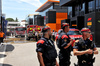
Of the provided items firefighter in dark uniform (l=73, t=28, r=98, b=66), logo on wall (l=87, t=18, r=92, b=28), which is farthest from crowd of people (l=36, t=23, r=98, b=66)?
logo on wall (l=87, t=18, r=92, b=28)

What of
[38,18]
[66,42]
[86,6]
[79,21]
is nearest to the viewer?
[66,42]

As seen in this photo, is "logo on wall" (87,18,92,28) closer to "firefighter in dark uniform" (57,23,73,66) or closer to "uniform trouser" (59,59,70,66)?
"firefighter in dark uniform" (57,23,73,66)

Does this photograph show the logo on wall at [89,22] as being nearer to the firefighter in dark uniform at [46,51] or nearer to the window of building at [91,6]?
the window of building at [91,6]

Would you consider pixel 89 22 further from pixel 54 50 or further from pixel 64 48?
pixel 54 50

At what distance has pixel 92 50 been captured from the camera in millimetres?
3396

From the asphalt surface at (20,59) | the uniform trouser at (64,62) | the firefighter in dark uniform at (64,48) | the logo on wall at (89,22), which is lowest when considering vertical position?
the asphalt surface at (20,59)

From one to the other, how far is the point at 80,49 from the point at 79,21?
72.8 feet

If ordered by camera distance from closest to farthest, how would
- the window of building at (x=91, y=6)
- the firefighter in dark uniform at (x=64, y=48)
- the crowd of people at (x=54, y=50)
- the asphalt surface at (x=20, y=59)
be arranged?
the crowd of people at (x=54, y=50), the firefighter in dark uniform at (x=64, y=48), the asphalt surface at (x=20, y=59), the window of building at (x=91, y=6)

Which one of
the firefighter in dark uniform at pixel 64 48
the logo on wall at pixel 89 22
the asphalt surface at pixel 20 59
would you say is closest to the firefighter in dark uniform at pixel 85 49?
the firefighter in dark uniform at pixel 64 48

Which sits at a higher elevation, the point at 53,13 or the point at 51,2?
the point at 51,2

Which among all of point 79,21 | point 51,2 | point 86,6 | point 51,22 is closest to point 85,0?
point 86,6

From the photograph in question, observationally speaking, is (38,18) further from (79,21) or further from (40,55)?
(40,55)

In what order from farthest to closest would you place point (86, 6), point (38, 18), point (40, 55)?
point (38, 18), point (86, 6), point (40, 55)

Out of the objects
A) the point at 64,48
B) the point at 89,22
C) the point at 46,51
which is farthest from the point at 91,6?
the point at 46,51
